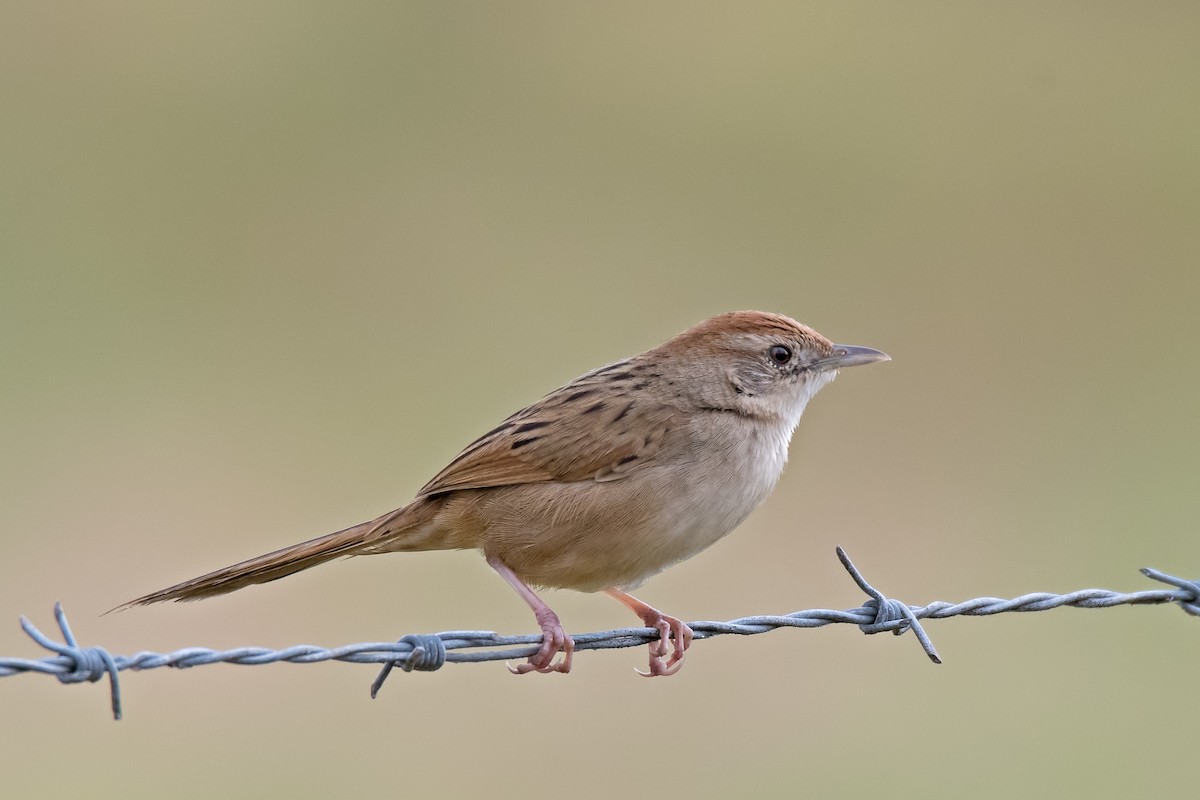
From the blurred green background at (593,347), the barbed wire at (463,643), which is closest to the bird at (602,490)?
the barbed wire at (463,643)

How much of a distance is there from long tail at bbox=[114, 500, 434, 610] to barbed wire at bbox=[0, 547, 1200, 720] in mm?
641

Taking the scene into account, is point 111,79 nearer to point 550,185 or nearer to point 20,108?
point 20,108

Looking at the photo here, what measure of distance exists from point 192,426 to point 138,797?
4.78 meters

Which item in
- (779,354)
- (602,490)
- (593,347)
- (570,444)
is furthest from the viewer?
(593,347)

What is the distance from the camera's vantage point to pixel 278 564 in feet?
17.3

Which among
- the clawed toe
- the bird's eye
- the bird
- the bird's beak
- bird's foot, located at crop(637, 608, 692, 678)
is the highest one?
the bird's eye

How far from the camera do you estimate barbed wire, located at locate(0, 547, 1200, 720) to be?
12.0 ft

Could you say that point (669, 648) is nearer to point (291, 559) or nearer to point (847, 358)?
point (847, 358)

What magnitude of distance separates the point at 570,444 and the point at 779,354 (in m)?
1.12

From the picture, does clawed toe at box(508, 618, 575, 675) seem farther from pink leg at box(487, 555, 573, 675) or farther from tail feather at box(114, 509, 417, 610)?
tail feather at box(114, 509, 417, 610)

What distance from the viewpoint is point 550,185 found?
16.7 meters

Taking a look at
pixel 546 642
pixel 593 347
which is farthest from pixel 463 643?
pixel 593 347

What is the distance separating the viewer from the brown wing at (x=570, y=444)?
5539mm

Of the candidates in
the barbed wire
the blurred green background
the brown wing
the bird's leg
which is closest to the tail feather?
the brown wing
